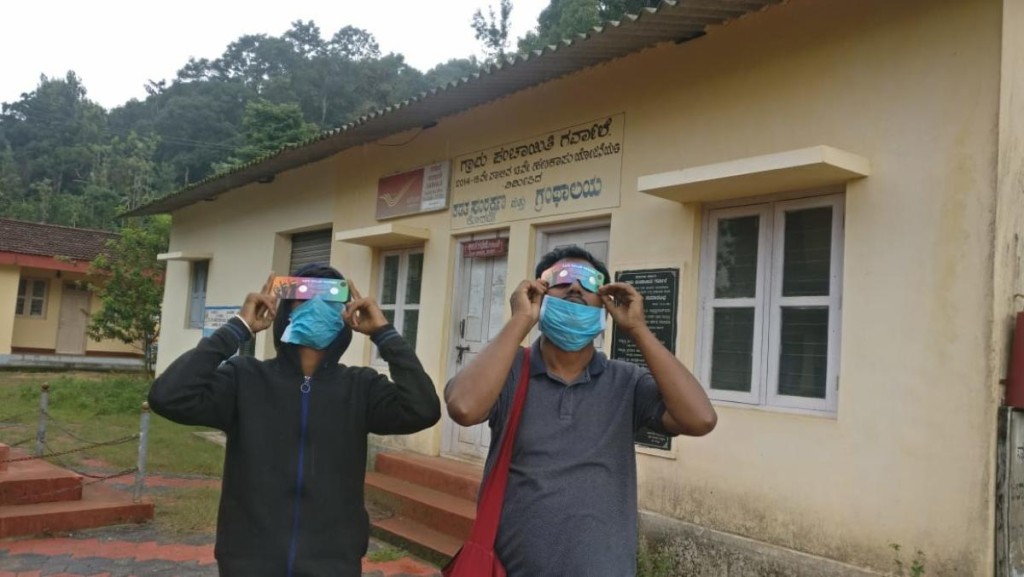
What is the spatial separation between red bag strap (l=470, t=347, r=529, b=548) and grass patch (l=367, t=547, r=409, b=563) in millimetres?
3913

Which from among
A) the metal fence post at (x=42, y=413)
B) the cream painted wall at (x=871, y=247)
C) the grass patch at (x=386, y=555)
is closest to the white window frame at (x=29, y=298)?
the metal fence post at (x=42, y=413)

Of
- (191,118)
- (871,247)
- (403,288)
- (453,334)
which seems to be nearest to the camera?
(871,247)

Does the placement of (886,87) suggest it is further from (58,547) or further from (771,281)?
(58,547)

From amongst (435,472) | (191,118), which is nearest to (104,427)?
(435,472)

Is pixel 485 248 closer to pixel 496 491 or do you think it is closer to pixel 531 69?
pixel 531 69

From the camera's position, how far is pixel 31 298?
22.7 m

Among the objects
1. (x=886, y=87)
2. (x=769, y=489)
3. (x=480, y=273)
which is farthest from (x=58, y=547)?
(x=886, y=87)

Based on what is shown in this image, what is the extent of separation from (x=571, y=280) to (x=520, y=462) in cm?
55

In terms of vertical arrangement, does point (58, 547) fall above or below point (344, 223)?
Answer: below

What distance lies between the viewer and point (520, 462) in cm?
201

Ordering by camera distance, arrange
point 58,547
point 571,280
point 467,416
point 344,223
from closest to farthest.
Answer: point 467,416, point 571,280, point 58,547, point 344,223

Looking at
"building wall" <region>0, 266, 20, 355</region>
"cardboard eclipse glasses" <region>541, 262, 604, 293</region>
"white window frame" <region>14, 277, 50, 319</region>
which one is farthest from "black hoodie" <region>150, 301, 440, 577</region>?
"white window frame" <region>14, 277, 50, 319</region>

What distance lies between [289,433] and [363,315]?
42 centimetres

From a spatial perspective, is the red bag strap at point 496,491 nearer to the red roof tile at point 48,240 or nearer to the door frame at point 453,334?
the door frame at point 453,334
